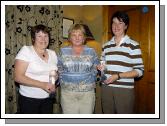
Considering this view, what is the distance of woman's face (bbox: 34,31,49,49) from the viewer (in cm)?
141

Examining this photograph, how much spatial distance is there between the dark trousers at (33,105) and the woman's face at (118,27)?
2.10 feet

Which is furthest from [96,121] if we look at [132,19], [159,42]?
[132,19]

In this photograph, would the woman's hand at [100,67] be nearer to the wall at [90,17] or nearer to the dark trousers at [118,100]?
the dark trousers at [118,100]

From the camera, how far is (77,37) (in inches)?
57.3

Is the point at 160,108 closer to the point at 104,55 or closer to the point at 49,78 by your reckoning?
the point at 104,55

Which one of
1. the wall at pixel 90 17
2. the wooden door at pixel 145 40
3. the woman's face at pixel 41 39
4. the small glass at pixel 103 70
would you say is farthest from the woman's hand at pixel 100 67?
the wall at pixel 90 17

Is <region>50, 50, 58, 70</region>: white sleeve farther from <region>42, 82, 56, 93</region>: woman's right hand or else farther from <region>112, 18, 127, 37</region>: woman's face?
<region>112, 18, 127, 37</region>: woman's face

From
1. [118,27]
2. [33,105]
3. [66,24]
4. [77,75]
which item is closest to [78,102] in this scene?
[77,75]

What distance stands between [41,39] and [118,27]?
510 mm

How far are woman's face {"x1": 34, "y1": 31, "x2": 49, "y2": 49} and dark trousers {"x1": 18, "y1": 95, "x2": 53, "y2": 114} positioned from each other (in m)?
0.35

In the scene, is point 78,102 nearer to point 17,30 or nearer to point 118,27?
point 118,27

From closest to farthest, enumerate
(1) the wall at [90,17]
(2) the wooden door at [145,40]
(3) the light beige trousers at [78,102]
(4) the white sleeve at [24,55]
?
(4) the white sleeve at [24,55] < (3) the light beige trousers at [78,102] < (2) the wooden door at [145,40] < (1) the wall at [90,17]

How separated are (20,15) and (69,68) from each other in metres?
0.90

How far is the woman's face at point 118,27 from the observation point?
4.76 ft
